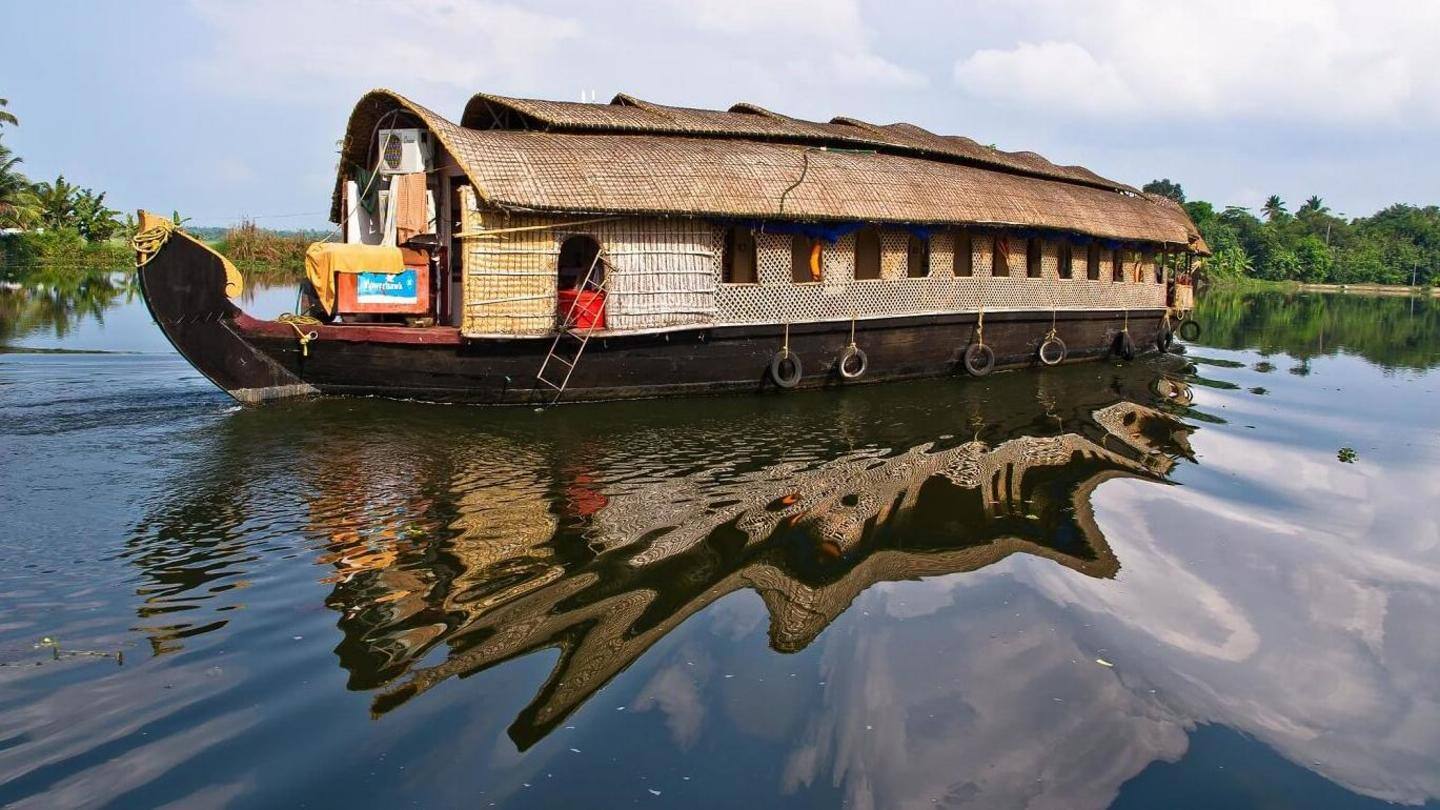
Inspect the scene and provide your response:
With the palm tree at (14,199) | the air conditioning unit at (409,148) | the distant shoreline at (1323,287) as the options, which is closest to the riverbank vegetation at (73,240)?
the palm tree at (14,199)

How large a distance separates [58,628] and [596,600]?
8.15 ft

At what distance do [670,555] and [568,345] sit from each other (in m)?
4.74

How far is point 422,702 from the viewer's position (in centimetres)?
386

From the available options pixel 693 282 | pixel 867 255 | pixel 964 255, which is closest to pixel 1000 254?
pixel 964 255

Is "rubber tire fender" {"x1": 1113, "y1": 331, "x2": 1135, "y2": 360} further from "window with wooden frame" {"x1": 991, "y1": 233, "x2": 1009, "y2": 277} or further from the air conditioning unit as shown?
the air conditioning unit

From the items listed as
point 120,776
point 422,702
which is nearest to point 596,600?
point 422,702

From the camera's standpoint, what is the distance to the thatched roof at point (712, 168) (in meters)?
9.75

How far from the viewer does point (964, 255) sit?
45.1 feet

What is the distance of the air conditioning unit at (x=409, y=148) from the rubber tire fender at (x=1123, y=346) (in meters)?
11.4

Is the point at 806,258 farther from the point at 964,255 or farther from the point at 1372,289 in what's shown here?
the point at 1372,289

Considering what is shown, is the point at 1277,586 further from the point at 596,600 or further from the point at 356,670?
the point at 356,670

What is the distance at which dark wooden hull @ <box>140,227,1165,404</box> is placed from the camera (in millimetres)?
8984

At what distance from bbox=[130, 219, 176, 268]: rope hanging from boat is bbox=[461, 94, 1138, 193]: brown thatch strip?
12.9 ft

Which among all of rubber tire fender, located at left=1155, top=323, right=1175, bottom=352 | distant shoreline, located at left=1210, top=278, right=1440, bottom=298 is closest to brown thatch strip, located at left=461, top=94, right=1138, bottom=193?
rubber tire fender, located at left=1155, top=323, right=1175, bottom=352
